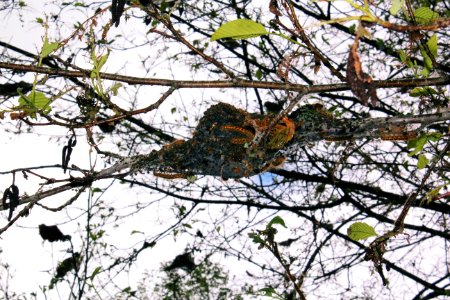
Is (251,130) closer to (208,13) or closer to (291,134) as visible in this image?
(291,134)

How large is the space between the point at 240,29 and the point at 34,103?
80cm

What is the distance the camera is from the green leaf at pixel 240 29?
2.99 feet

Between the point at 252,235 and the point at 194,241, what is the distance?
12.1 ft

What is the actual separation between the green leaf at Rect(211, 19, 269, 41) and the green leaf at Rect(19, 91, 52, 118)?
0.72 m

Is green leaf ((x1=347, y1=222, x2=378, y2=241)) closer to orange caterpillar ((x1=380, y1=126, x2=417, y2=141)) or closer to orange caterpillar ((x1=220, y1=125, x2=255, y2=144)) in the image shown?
orange caterpillar ((x1=380, y1=126, x2=417, y2=141))

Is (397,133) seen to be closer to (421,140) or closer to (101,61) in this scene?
(421,140)

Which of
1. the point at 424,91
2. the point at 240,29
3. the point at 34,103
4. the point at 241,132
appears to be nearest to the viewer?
the point at 240,29

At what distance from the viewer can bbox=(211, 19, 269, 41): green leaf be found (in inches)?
35.9

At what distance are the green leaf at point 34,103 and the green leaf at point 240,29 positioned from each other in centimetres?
72

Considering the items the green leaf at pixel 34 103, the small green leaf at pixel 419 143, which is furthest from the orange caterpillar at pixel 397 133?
the green leaf at pixel 34 103

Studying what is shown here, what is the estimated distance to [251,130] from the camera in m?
2.17

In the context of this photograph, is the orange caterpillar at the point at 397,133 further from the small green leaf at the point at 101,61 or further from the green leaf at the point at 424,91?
the small green leaf at the point at 101,61

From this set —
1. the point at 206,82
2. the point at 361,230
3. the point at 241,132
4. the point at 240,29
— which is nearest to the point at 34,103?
the point at 206,82

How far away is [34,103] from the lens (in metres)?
1.34
